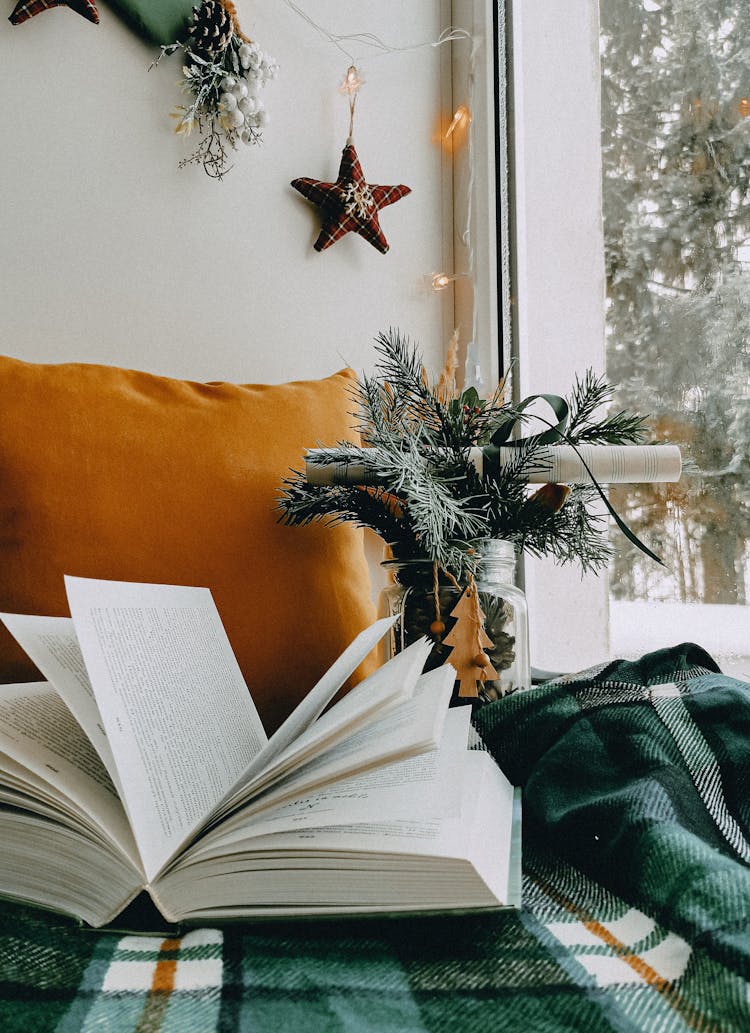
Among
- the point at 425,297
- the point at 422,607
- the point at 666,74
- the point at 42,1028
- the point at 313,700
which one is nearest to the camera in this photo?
the point at 42,1028

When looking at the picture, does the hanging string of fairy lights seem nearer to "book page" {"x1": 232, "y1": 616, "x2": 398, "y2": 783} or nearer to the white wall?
the white wall

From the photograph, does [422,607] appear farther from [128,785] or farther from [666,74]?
[666,74]

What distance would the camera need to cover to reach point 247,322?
4.00 feet

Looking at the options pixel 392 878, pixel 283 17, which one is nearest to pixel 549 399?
pixel 392 878

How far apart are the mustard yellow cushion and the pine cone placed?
2.08ft

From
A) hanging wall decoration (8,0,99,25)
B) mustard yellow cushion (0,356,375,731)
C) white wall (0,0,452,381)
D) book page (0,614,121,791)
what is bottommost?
book page (0,614,121,791)

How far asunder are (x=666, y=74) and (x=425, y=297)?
531 mm

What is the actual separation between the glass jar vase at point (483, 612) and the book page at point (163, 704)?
194mm

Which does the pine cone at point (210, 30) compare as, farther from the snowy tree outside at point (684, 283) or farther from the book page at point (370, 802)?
the book page at point (370, 802)

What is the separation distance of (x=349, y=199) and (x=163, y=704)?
1.05 meters

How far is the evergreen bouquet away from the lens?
73 centimetres

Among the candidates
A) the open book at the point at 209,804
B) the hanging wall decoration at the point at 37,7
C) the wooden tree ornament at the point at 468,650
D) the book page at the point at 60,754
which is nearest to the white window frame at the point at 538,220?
the wooden tree ornament at the point at 468,650

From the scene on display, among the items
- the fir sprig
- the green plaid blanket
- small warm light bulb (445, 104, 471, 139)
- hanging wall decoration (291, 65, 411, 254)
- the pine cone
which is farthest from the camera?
small warm light bulb (445, 104, 471, 139)

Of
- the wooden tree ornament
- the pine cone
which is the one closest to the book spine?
the wooden tree ornament
